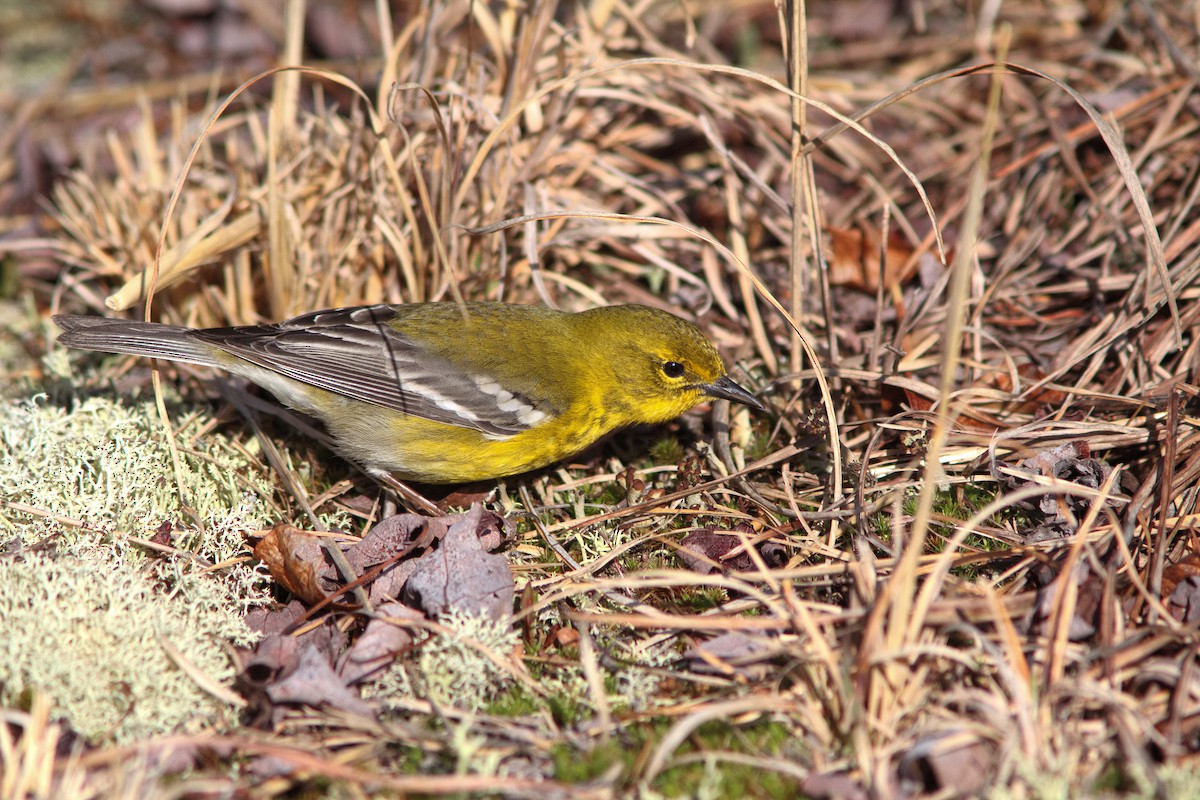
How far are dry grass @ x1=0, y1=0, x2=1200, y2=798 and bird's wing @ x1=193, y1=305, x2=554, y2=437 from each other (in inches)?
19.6

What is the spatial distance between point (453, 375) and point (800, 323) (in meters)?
1.82

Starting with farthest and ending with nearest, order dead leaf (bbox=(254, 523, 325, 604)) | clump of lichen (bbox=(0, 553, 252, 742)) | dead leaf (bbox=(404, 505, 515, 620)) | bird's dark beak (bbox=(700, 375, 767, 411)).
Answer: bird's dark beak (bbox=(700, 375, 767, 411))
dead leaf (bbox=(254, 523, 325, 604))
dead leaf (bbox=(404, 505, 515, 620))
clump of lichen (bbox=(0, 553, 252, 742))

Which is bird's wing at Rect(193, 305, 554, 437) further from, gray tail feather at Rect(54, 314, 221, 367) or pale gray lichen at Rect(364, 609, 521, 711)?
pale gray lichen at Rect(364, 609, 521, 711)

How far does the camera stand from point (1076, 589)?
11.4 feet

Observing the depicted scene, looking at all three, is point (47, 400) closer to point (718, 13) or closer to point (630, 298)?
point (630, 298)

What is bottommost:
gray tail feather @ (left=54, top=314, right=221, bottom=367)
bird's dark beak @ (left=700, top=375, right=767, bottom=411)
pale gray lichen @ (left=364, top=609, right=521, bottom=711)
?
pale gray lichen @ (left=364, top=609, right=521, bottom=711)

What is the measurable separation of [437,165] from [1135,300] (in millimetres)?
3804

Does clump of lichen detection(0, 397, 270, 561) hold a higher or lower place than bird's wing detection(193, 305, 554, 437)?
lower

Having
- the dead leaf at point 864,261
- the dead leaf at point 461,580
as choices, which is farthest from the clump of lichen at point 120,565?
the dead leaf at point 864,261

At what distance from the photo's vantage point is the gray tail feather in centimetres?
473

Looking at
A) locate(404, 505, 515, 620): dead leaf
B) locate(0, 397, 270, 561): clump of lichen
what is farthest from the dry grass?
locate(0, 397, 270, 561): clump of lichen

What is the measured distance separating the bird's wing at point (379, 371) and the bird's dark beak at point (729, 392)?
2.75 feet

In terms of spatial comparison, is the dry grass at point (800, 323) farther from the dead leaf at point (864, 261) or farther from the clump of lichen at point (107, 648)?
the clump of lichen at point (107, 648)

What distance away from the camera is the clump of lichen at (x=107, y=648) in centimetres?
325
